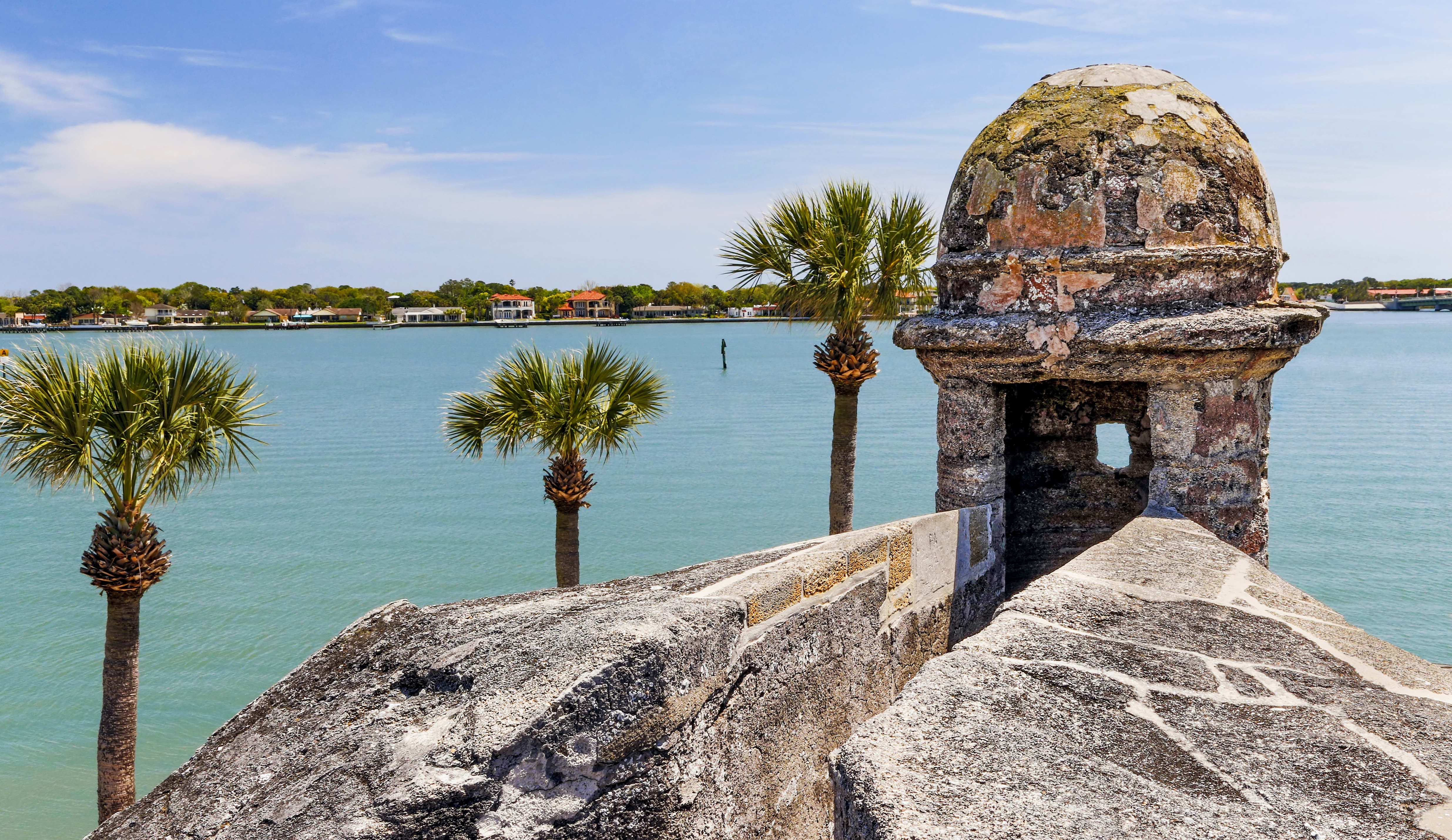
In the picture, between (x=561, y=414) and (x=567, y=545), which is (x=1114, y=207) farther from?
(x=567, y=545)

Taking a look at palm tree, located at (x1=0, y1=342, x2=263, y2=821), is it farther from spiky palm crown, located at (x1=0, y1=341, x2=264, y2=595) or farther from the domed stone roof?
the domed stone roof

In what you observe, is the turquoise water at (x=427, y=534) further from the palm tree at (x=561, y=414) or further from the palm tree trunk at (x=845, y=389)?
A: the palm tree trunk at (x=845, y=389)

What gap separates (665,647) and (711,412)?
202ft

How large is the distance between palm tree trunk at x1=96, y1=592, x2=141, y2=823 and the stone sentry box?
1048 centimetres

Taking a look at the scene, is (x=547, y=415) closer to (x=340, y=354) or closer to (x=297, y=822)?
(x=297, y=822)

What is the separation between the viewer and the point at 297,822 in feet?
8.23

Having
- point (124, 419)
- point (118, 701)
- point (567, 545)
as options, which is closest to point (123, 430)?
point (124, 419)

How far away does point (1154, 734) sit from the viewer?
2.54 metres

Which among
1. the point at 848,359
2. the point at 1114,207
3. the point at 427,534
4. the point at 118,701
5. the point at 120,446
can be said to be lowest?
the point at 427,534

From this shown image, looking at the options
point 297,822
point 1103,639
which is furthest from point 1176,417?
point 297,822

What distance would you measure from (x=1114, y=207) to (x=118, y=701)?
1249 cm

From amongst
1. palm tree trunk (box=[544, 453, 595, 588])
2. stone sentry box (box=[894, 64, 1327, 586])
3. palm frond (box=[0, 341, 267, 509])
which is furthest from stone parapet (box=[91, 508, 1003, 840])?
palm tree trunk (box=[544, 453, 595, 588])

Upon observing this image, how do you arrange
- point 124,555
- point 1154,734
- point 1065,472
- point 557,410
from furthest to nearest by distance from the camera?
1. point 557,410
2. point 124,555
3. point 1065,472
4. point 1154,734

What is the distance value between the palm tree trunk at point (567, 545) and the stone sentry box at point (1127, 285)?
993 cm
